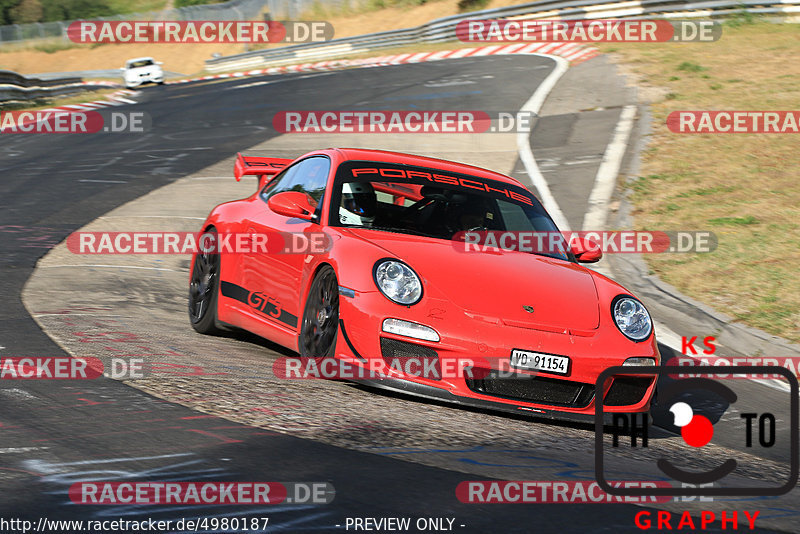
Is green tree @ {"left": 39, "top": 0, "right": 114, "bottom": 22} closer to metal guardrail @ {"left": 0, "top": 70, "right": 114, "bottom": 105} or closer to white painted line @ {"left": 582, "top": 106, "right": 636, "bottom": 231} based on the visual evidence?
metal guardrail @ {"left": 0, "top": 70, "right": 114, "bottom": 105}

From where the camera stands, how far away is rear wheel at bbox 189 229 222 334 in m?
7.67

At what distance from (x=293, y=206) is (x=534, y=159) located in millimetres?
9737

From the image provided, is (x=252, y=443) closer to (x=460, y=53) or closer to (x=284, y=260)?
(x=284, y=260)

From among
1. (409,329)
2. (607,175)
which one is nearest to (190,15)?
(607,175)

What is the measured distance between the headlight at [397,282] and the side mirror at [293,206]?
0.94 meters

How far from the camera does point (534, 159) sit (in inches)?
631

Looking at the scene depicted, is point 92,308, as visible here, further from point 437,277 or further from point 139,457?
point 139,457

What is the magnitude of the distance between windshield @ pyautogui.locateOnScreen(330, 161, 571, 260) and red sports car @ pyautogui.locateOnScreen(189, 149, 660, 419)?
0.03 ft

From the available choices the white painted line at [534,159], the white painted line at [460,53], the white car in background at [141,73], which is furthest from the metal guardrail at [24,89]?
the white painted line at [534,159]

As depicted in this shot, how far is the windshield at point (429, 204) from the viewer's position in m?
6.83

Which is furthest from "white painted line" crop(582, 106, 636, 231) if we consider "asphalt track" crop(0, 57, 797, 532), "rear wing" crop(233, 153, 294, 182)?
"asphalt track" crop(0, 57, 797, 532)

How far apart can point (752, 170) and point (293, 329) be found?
29.5 feet

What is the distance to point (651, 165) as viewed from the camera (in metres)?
14.6

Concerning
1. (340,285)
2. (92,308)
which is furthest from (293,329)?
(92,308)
